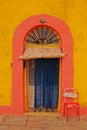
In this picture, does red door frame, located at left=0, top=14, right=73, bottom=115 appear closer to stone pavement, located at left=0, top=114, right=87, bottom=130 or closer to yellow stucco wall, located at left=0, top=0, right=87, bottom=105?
yellow stucco wall, located at left=0, top=0, right=87, bottom=105

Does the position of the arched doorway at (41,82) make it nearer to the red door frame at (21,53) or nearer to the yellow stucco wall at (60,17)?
the red door frame at (21,53)

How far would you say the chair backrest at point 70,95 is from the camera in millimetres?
11758

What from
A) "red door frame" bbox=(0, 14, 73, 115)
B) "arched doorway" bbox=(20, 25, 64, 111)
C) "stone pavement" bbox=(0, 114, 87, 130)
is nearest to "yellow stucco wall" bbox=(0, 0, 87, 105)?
"red door frame" bbox=(0, 14, 73, 115)

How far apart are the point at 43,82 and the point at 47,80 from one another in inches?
6.2

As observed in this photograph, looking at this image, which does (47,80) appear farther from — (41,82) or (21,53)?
(21,53)

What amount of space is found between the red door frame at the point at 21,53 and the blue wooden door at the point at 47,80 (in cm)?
45

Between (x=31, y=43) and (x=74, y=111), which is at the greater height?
(x=31, y=43)

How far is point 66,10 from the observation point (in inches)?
463

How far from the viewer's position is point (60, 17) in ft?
38.7

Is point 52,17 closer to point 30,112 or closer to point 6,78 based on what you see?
Answer: point 6,78

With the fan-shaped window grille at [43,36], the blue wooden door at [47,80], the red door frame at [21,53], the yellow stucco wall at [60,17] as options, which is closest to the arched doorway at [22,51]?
the red door frame at [21,53]

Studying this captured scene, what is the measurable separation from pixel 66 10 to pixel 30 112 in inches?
145

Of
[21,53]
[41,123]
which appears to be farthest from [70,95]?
[21,53]

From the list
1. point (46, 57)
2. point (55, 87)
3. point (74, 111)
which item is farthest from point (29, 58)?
point (74, 111)
